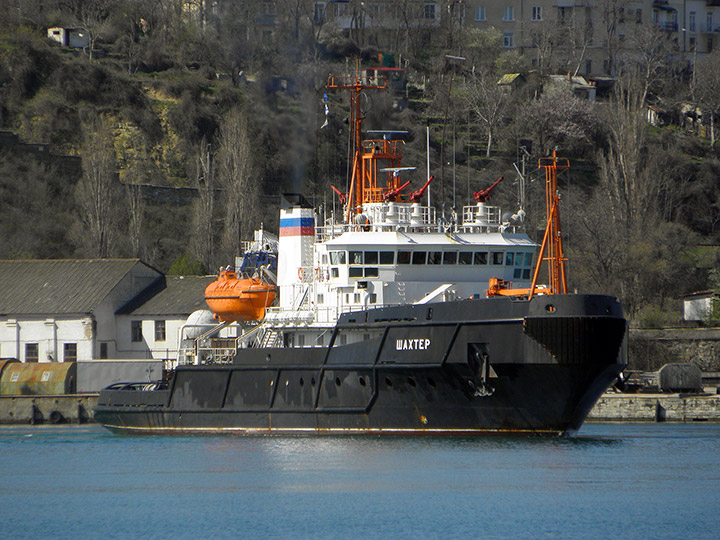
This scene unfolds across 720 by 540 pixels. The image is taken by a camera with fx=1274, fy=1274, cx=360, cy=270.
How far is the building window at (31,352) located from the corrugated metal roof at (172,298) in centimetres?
334

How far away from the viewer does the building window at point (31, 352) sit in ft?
152

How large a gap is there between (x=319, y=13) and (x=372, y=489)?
7155 centimetres

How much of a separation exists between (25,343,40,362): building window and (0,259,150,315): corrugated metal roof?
3.89 ft

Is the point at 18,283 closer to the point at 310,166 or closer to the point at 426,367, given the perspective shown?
the point at 310,166

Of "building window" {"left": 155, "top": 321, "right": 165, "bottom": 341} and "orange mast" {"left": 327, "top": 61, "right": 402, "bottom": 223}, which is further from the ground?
"orange mast" {"left": 327, "top": 61, "right": 402, "bottom": 223}

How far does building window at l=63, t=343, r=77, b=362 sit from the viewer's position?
46.2 m

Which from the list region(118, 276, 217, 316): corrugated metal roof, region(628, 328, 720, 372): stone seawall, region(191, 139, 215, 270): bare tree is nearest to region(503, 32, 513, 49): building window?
region(191, 139, 215, 270): bare tree

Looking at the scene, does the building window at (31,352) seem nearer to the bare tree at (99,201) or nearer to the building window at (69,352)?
the building window at (69,352)

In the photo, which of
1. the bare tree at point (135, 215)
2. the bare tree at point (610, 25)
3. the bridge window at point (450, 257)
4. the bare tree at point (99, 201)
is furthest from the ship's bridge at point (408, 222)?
the bare tree at point (610, 25)

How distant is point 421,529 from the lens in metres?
21.4

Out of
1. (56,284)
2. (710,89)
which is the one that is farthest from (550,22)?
(56,284)

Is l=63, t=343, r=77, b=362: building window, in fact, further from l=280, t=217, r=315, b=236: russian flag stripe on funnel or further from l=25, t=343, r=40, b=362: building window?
l=280, t=217, r=315, b=236: russian flag stripe on funnel

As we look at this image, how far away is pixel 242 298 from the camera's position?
1399 inches

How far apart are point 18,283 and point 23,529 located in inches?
1071
